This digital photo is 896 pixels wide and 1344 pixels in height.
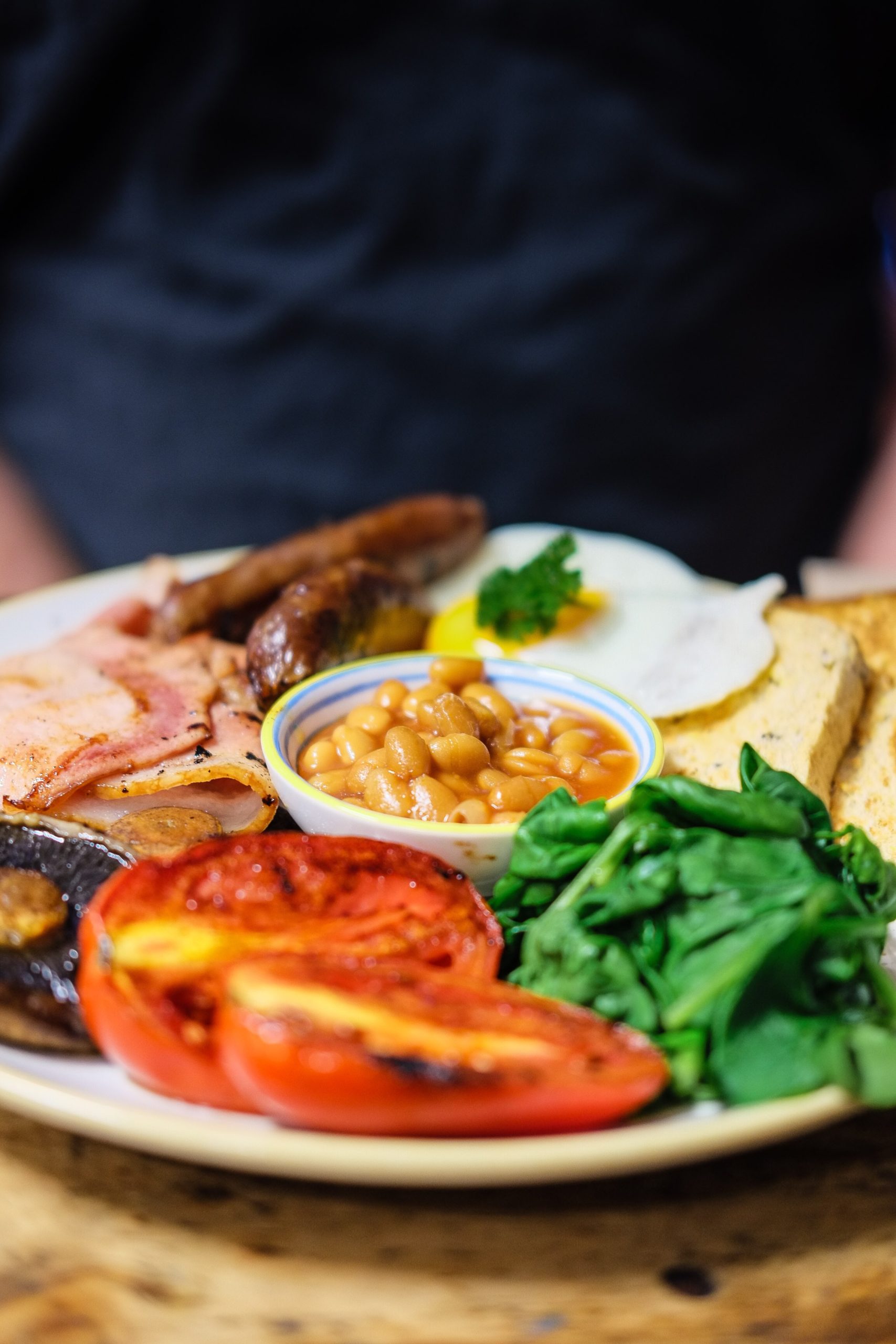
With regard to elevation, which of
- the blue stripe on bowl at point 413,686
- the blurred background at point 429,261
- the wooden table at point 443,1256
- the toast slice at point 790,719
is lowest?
the wooden table at point 443,1256

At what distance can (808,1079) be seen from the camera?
145cm

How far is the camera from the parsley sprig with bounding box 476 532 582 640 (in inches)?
111

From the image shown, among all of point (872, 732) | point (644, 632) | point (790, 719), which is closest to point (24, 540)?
point (644, 632)

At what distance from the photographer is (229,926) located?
5.13ft

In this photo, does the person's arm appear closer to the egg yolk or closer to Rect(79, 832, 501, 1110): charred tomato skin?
the egg yolk

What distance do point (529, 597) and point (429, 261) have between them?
1306mm

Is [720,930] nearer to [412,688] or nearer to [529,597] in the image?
[412,688]

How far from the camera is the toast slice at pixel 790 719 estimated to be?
236cm

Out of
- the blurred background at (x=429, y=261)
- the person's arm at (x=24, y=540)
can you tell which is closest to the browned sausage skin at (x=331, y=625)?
the blurred background at (x=429, y=261)

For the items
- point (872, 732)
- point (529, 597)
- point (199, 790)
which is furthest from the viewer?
point (529, 597)

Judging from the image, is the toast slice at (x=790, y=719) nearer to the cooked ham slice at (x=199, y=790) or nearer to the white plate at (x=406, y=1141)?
the cooked ham slice at (x=199, y=790)

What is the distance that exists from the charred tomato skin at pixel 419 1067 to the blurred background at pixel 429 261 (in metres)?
2.53

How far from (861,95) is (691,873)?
3118 millimetres

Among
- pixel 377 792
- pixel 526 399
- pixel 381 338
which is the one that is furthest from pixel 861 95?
pixel 377 792
